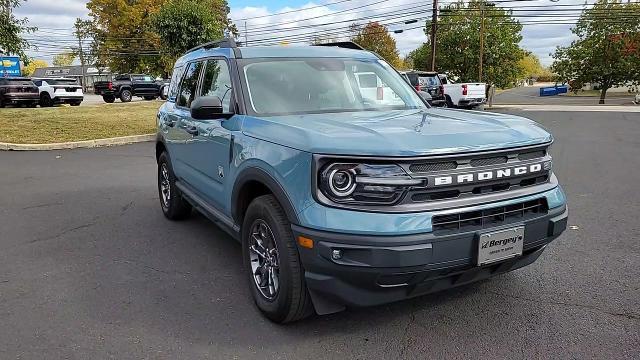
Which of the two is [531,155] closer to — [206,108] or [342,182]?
[342,182]

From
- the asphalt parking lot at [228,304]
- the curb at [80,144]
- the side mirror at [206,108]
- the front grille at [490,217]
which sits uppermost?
the side mirror at [206,108]

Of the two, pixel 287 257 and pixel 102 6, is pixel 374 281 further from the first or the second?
pixel 102 6

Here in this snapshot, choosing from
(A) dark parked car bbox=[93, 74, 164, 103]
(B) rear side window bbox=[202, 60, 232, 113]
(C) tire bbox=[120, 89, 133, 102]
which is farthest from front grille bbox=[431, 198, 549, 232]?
(C) tire bbox=[120, 89, 133, 102]

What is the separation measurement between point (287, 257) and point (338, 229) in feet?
1.48

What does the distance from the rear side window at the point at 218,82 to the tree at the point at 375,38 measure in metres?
59.2

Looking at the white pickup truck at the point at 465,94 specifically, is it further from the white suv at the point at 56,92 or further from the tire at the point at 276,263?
the tire at the point at 276,263

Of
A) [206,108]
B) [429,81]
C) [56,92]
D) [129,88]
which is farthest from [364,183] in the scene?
[129,88]

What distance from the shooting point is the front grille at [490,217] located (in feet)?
9.01

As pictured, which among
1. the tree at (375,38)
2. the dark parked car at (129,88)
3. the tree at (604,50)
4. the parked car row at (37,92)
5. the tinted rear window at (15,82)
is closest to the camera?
the parked car row at (37,92)

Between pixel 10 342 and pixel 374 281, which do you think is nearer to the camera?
pixel 374 281

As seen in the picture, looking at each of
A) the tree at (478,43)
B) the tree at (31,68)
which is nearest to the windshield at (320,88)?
the tree at (478,43)

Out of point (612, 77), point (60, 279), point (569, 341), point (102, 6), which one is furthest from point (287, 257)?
point (102, 6)

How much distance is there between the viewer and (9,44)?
1634cm

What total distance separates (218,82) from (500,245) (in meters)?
2.68
